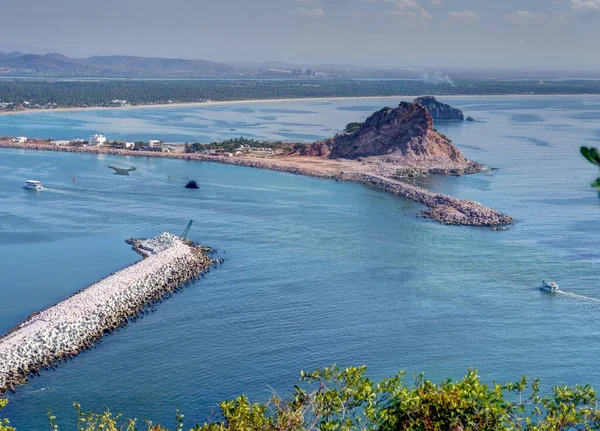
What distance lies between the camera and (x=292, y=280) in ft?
82.9

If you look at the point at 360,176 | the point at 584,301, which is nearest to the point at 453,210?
the point at 360,176

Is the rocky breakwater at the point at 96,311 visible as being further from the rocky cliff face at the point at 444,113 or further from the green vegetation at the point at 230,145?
the rocky cliff face at the point at 444,113

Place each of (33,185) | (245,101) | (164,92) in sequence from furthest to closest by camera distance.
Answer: (164,92) → (245,101) → (33,185)

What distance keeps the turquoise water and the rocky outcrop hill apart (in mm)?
4999

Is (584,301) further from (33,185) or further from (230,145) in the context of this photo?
(230,145)

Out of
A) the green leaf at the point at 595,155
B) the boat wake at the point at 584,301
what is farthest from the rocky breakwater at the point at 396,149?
the green leaf at the point at 595,155

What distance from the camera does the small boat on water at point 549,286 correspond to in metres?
24.6

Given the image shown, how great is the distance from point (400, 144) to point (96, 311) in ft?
117

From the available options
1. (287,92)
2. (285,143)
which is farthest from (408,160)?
(287,92)

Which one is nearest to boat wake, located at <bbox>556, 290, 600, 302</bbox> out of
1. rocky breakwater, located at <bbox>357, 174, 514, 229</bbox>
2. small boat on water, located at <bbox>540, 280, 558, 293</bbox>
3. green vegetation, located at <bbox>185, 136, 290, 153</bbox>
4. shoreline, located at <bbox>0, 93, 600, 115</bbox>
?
small boat on water, located at <bbox>540, 280, 558, 293</bbox>

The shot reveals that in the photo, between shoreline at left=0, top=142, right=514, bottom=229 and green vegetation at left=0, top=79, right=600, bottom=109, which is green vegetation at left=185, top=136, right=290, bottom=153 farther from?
green vegetation at left=0, top=79, right=600, bottom=109

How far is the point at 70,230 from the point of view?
104 feet

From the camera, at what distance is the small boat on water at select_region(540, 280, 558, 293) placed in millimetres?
24609

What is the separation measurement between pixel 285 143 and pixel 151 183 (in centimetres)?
2004
